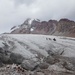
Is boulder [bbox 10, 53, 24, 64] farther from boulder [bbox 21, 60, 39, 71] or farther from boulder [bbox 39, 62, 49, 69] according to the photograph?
boulder [bbox 39, 62, 49, 69]

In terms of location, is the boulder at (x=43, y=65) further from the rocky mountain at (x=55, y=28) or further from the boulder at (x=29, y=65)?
the rocky mountain at (x=55, y=28)

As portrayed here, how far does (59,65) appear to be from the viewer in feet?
60.8

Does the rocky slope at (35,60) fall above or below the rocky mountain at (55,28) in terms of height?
below

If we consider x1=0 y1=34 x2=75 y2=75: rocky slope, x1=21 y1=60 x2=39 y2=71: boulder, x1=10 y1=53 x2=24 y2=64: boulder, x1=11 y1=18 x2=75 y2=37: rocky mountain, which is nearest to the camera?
x1=0 y1=34 x2=75 y2=75: rocky slope

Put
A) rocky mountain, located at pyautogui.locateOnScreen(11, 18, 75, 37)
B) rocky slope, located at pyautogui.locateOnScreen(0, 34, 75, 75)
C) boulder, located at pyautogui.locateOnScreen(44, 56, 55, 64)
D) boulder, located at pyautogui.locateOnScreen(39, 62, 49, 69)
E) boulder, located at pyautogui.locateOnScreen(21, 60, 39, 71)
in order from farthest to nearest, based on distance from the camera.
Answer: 1. rocky mountain, located at pyautogui.locateOnScreen(11, 18, 75, 37)
2. boulder, located at pyautogui.locateOnScreen(44, 56, 55, 64)
3. boulder, located at pyautogui.locateOnScreen(39, 62, 49, 69)
4. boulder, located at pyautogui.locateOnScreen(21, 60, 39, 71)
5. rocky slope, located at pyautogui.locateOnScreen(0, 34, 75, 75)

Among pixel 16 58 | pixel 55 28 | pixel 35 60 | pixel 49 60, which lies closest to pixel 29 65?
pixel 35 60

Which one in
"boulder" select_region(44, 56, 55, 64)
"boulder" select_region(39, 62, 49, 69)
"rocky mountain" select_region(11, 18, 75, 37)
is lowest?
"boulder" select_region(39, 62, 49, 69)

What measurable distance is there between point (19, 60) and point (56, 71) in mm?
3206

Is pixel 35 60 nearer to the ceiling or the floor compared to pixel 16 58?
nearer to the floor

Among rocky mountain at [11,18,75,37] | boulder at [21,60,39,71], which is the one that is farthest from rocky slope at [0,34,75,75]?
rocky mountain at [11,18,75,37]

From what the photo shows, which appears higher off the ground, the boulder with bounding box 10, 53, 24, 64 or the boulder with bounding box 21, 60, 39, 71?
the boulder with bounding box 10, 53, 24, 64

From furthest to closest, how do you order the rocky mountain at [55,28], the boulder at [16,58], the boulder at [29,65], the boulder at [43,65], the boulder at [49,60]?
the rocky mountain at [55,28] < the boulder at [49,60] < the boulder at [16,58] < the boulder at [43,65] < the boulder at [29,65]

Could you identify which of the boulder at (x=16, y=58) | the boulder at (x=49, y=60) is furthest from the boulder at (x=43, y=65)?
the boulder at (x=16, y=58)

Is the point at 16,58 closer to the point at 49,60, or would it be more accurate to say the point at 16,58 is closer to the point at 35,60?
the point at 35,60
